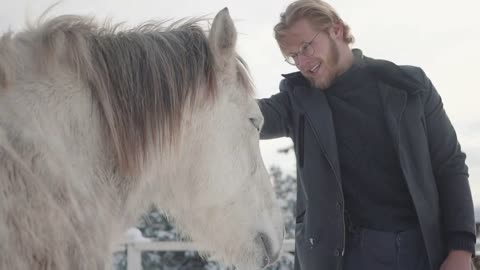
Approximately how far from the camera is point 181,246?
14.8 ft

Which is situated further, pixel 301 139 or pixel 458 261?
pixel 301 139

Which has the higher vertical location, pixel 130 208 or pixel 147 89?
pixel 147 89

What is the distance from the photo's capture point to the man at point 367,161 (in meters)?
2.18

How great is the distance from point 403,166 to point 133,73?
42.5 inches

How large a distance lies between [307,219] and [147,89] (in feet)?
3.24

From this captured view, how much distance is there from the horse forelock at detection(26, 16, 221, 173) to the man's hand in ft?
3.50

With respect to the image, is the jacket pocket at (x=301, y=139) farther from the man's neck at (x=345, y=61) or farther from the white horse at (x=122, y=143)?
the white horse at (x=122, y=143)

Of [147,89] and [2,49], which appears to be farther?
[147,89]

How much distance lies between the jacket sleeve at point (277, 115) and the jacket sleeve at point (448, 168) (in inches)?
23.4

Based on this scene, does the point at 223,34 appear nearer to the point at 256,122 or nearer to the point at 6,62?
the point at 256,122

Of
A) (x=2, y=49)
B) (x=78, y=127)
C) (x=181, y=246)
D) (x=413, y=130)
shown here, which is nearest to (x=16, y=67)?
(x=2, y=49)

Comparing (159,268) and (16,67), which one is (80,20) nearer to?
(16,67)

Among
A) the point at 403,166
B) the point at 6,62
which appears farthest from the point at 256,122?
the point at 6,62

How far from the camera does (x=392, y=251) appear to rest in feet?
7.22
